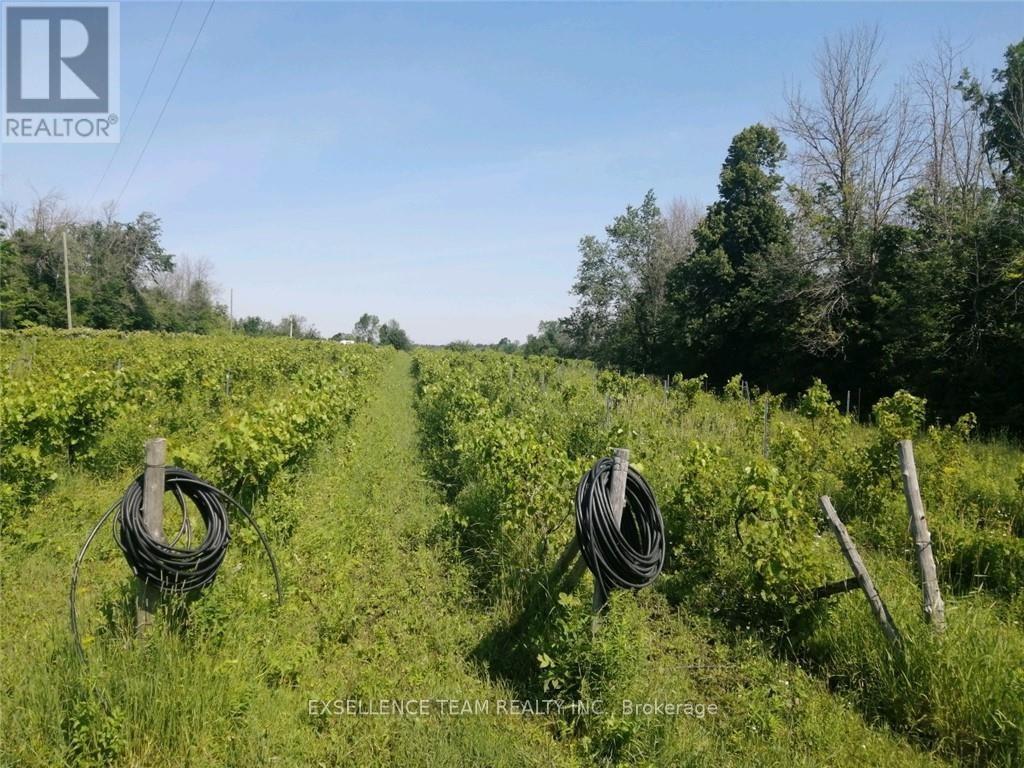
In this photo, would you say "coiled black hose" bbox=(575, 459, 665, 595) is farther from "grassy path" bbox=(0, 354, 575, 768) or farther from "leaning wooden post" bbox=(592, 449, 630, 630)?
"grassy path" bbox=(0, 354, 575, 768)

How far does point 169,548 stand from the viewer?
3354 mm

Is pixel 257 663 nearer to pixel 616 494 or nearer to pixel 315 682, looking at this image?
pixel 315 682

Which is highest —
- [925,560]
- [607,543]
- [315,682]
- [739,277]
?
[739,277]

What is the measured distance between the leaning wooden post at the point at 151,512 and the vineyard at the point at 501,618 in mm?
101

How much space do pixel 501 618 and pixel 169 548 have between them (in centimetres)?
237

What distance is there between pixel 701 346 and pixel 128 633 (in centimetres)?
2922

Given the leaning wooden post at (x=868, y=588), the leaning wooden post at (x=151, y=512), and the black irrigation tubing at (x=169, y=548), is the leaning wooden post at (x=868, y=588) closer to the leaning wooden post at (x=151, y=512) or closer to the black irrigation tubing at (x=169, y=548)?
the black irrigation tubing at (x=169, y=548)

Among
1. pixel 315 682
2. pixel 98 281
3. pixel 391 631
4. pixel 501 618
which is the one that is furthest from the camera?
pixel 98 281

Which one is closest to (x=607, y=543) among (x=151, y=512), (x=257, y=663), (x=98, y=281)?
(x=257, y=663)

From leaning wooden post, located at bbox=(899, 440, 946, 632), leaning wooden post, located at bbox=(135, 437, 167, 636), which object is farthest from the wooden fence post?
leaning wooden post, located at bbox=(135, 437, 167, 636)

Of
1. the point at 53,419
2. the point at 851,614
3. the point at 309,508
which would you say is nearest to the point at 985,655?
the point at 851,614

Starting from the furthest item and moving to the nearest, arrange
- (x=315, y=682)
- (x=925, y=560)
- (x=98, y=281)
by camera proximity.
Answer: (x=98, y=281)
(x=925, y=560)
(x=315, y=682)

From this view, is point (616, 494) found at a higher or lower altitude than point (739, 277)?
lower

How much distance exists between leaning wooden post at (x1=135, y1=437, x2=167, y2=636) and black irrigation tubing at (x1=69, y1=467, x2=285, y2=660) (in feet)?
0.15
